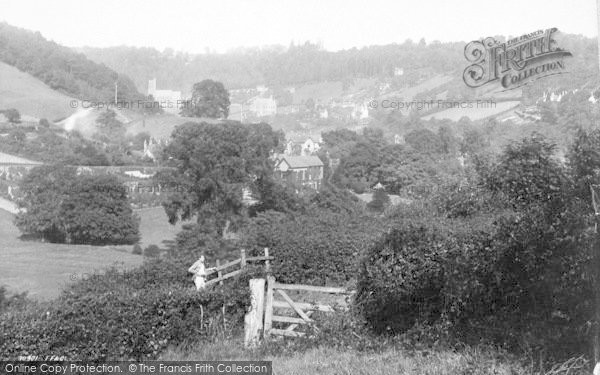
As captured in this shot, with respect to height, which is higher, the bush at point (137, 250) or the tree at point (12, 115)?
the tree at point (12, 115)

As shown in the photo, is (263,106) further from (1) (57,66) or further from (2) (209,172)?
(2) (209,172)

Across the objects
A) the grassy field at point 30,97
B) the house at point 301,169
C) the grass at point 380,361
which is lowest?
the grass at point 380,361

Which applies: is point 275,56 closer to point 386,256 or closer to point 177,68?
point 177,68

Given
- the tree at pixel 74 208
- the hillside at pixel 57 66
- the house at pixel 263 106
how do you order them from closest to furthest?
the tree at pixel 74 208, the hillside at pixel 57 66, the house at pixel 263 106

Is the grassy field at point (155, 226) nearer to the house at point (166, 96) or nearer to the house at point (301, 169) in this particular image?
the house at point (301, 169)

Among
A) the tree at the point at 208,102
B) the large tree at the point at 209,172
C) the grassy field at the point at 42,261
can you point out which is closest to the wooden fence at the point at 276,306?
the grassy field at the point at 42,261

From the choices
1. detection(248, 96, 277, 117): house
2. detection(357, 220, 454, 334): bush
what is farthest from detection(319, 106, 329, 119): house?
detection(357, 220, 454, 334): bush

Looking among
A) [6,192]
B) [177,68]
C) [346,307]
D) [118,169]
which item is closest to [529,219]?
[346,307]
